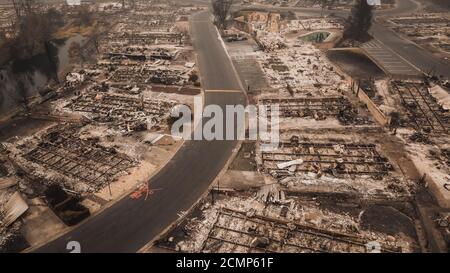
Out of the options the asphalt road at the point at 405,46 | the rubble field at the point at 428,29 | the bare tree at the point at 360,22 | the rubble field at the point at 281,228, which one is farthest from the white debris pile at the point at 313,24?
the rubble field at the point at 281,228

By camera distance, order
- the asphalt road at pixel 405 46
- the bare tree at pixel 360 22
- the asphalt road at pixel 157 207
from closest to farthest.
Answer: the asphalt road at pixel 157 207
the asphalt road at pixel 405 46
the bare tree at pixel 360 22

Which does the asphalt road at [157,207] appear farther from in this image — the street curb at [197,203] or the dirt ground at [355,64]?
the dirt ground at [355,64]

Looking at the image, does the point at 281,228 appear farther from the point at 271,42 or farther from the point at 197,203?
the point at 271,42

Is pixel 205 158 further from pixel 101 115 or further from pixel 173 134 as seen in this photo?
pixel 101 115

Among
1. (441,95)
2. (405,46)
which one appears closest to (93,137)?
(441,95)

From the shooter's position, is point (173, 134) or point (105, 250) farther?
point (173, 134)

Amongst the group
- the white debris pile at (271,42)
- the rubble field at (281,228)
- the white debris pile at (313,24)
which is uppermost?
the white debris pile at (313,24)

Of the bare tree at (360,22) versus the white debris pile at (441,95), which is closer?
the white debris pile at (441,95)
